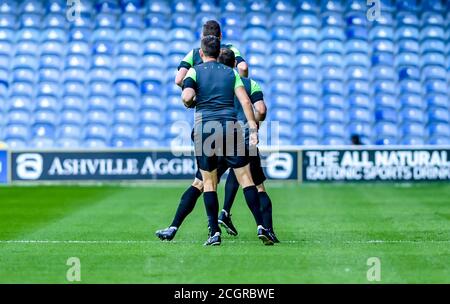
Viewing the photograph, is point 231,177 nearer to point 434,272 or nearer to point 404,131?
point 434,272

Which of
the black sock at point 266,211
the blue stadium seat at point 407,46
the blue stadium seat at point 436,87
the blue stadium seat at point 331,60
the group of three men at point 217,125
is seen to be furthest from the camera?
the blue stadium seat at point 407,46

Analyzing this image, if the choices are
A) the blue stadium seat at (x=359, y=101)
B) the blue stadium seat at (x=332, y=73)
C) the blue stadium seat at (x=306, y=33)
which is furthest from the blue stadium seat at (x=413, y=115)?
the blue stadium seat at (x=306, y=33)

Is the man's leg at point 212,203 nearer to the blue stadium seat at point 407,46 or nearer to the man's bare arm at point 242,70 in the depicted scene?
the man's bare arm at point 242,70

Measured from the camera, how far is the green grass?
8.92 m

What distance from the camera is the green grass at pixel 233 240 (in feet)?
29.3

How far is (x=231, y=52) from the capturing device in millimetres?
11258

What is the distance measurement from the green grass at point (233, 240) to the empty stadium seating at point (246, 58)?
17.3ft

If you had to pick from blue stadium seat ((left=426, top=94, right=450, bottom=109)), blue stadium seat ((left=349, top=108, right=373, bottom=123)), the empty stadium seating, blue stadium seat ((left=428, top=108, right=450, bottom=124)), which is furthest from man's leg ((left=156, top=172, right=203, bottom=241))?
blue stadium seat ((left=426, top=94, right=450, bottom=109))

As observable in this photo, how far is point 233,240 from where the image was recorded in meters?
11.6

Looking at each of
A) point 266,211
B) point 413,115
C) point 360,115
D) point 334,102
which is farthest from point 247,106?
point 413,115

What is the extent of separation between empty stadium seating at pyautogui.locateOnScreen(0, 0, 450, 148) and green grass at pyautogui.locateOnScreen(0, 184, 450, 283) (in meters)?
5.27

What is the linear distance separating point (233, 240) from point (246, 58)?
555 inches

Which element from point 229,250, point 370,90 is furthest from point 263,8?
point 229,250
